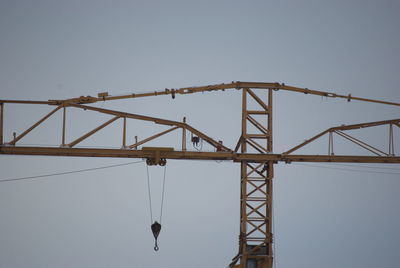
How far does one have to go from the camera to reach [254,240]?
130 feet

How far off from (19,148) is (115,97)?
6182 mm

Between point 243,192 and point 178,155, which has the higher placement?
point 178,155

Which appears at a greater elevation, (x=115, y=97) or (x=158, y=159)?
(x=115, y=97)

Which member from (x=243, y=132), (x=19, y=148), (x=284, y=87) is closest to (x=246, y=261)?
(x=243, y=132)

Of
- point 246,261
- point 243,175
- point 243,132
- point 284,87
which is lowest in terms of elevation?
point 246,261

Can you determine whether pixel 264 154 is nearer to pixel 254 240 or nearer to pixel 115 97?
pixel 254 240

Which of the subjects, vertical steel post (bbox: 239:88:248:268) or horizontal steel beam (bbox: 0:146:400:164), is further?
vertical steel post (bbox: 239:88:248:268)

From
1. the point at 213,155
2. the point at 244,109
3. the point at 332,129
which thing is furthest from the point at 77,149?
the point at 332,129

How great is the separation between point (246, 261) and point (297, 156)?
6710 mm

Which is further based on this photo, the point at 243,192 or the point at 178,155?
the point at 243,192

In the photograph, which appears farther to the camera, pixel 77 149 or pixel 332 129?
pixel 332 129

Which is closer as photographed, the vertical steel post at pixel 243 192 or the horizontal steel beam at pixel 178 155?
the horizontal steel beam at pixel 178 155

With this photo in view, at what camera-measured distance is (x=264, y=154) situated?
128 ft

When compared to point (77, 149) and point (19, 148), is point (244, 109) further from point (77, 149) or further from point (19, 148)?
point (19, 148)
